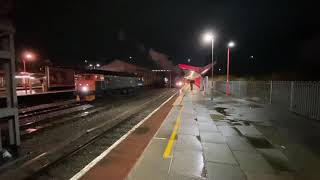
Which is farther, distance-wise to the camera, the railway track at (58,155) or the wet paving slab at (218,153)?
the wet paving slab at (218,153)

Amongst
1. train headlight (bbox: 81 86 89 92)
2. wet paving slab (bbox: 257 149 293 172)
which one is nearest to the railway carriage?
train headlight (bbox: 81 86 89 92)

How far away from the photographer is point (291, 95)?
11625mm

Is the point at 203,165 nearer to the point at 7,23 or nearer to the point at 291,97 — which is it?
the point at 7,23

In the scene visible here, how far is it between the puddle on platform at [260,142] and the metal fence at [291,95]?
4466 mm

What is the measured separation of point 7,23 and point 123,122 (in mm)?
6649

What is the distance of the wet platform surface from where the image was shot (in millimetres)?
4418

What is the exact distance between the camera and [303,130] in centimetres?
784

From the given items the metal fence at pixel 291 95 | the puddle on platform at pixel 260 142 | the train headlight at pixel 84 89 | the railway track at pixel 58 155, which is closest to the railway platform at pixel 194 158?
the puddle on platform at pixel 260 142

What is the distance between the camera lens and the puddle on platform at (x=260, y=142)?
6.18 metres

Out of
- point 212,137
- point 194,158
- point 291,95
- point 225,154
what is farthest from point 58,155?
point 291,95

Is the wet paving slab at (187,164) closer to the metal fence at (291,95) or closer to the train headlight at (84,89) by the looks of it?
the metal fence at (291,95)

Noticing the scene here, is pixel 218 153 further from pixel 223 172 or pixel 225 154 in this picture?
pixel 223 172

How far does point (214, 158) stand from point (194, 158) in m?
0.54

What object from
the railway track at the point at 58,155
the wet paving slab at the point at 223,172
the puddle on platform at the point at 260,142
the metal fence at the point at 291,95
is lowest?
the railway track at the point at 58,155
